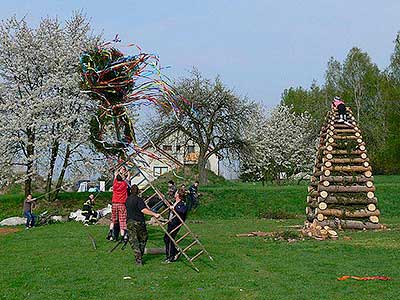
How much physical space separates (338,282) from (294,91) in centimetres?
6728

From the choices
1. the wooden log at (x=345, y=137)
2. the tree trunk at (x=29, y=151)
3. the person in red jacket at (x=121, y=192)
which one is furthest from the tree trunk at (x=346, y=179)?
the tree trunk at (x=29, y=151)

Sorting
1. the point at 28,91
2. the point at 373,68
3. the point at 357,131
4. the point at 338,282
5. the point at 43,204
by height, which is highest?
the point at 373,68

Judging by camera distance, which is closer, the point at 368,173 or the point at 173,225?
the point at 173,225

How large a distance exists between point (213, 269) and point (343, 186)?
9.39 m

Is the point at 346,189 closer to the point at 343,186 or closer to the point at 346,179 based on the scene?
the point at 343,186

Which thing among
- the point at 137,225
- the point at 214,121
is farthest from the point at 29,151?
the point at 137,225

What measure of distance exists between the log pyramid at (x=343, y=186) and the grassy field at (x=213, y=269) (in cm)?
116

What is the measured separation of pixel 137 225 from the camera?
41.3 feet

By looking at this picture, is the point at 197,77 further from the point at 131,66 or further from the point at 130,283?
the point at 130,283

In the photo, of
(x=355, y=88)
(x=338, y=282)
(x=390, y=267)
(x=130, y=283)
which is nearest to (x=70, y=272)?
(x=130, y=283)

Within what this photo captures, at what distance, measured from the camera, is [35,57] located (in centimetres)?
3073

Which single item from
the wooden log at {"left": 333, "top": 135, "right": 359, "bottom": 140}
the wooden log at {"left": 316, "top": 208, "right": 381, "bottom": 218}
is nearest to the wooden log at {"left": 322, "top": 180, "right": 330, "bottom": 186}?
the wooden log at {"left": 316, "top": 208, "right": 381, "bottom": 218}

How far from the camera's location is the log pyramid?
1936 cm

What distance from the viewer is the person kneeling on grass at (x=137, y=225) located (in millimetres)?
12523
